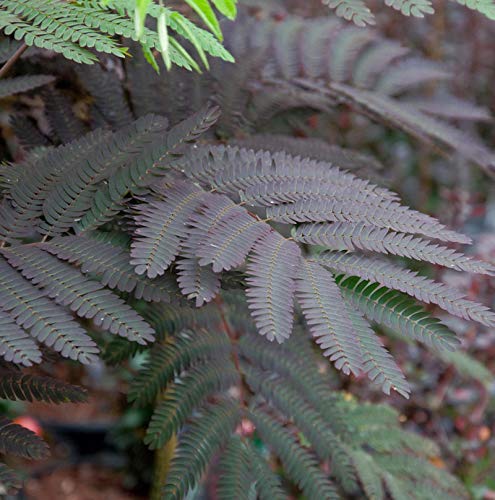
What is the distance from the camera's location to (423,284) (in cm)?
81

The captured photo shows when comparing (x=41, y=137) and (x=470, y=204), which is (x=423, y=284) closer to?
(x=41, y=137)

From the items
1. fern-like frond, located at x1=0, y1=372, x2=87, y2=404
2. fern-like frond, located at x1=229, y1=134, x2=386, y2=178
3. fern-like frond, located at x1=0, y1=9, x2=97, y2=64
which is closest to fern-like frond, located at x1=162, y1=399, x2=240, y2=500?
fern-like frond, located at x1=0, y1=372, x2=87, y2=404

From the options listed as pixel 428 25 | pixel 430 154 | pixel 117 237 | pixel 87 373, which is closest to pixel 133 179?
pixel 117 237

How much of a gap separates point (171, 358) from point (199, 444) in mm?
160

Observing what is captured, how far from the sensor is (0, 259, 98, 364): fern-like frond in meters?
0.76

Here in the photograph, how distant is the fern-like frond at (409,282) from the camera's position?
786 mm

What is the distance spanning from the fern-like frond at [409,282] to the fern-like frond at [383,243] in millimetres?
17

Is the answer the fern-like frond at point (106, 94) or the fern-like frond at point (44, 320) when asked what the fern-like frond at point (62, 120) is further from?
the fern-like frond at point (44, 320)

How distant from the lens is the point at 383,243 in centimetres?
84

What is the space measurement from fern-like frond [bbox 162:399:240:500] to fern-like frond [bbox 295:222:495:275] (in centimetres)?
38

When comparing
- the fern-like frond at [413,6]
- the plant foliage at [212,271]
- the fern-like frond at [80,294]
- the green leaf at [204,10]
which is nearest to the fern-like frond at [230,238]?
the plant foliage at [212,271]

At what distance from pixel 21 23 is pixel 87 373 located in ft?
7.13

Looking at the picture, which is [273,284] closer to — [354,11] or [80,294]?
[80,294]

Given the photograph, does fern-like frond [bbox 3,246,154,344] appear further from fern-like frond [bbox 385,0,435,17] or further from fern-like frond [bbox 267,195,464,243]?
fern-like frond [bbox 385,0,435,17]
